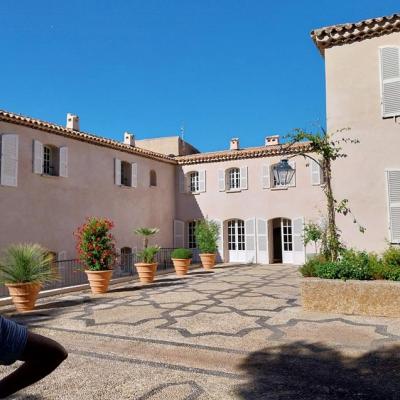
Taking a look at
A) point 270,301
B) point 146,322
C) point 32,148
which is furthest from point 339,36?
point 32,148

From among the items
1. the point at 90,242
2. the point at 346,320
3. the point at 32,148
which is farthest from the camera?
the point at 32,148

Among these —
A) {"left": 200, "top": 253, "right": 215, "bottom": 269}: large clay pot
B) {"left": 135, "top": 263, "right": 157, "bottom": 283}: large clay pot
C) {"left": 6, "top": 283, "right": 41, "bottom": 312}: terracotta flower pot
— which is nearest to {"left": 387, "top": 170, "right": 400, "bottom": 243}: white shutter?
{"left": 135, "top": 263, "right": 157, "bottom": 283}: large clay pot

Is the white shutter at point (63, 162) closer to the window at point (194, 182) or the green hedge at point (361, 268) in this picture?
the window at point (194, 182)

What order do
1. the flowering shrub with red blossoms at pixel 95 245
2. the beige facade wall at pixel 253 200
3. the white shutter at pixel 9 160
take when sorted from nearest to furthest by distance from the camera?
the flowering shrub with red blossoms at pixel 95 245, the white shutter at pixel 9 160, the beige facade wall at pixel 253 200

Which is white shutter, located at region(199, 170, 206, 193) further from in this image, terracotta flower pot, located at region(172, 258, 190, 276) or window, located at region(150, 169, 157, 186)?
terracotta flower pot, located at region(172, 258, 190, 276)

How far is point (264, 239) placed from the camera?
18.2m

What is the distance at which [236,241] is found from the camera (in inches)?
754

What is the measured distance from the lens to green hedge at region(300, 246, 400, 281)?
23.3ft

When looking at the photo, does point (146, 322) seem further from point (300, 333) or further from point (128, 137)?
point (128, 137)

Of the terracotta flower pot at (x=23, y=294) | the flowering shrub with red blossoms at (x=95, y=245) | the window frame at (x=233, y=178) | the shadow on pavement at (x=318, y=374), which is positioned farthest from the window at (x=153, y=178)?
the shadow on pavement at (x=318, y=374)

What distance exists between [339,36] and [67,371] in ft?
28.5

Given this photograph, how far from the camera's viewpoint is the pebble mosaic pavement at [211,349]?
3.89m

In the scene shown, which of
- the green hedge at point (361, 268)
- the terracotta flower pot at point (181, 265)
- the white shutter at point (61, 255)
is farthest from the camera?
the terracotta flower pot at point (181, 265)

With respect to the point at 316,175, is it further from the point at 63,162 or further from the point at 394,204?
the point at 63,162
